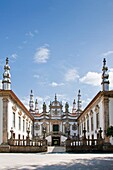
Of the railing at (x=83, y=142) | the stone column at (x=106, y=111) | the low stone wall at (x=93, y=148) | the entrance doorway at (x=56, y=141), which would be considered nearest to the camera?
the low stone wall at (x=93, y=148)

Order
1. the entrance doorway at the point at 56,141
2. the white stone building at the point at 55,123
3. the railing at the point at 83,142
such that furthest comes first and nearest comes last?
the white stone building at the point at 55,123, the entrance doorway at the point at 56,141, the railing at the point at 83,142

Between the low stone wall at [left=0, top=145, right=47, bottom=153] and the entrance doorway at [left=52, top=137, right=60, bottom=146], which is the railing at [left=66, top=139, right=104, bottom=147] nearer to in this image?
the low stone wall at [left=0, top=145, right=47, bottom=153]

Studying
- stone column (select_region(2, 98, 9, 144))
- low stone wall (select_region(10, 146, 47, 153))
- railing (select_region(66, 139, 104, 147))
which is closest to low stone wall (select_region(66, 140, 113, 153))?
railing (select_region(66, 139, 104, 147))

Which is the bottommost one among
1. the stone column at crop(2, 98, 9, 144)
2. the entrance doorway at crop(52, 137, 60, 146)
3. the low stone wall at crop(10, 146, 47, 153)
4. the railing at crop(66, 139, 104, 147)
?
the entrance doorway at crop(52, 137, 60, 146)

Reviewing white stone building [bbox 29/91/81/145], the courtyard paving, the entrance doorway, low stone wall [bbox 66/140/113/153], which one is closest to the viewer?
the courtyard paving

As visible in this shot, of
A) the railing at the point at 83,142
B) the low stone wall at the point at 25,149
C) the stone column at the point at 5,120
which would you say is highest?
the stone column at the point at 5,120

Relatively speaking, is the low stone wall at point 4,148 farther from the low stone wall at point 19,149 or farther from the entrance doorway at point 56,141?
the entrance doorway at point 56,141

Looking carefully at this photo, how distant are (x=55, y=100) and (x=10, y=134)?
29.2 m

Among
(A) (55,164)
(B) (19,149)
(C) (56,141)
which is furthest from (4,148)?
(C) (56,141)

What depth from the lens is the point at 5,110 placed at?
933 inches

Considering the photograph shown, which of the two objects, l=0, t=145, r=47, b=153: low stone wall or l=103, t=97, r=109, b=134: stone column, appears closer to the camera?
l=0, t=145, r=47, b=153: low stone wall

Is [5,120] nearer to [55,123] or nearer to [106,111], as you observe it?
[106,111]

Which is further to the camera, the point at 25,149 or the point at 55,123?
the point at 55,123

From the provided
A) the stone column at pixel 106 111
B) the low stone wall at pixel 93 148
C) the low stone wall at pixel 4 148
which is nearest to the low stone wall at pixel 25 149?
the low stone wall at pixel 4 148
